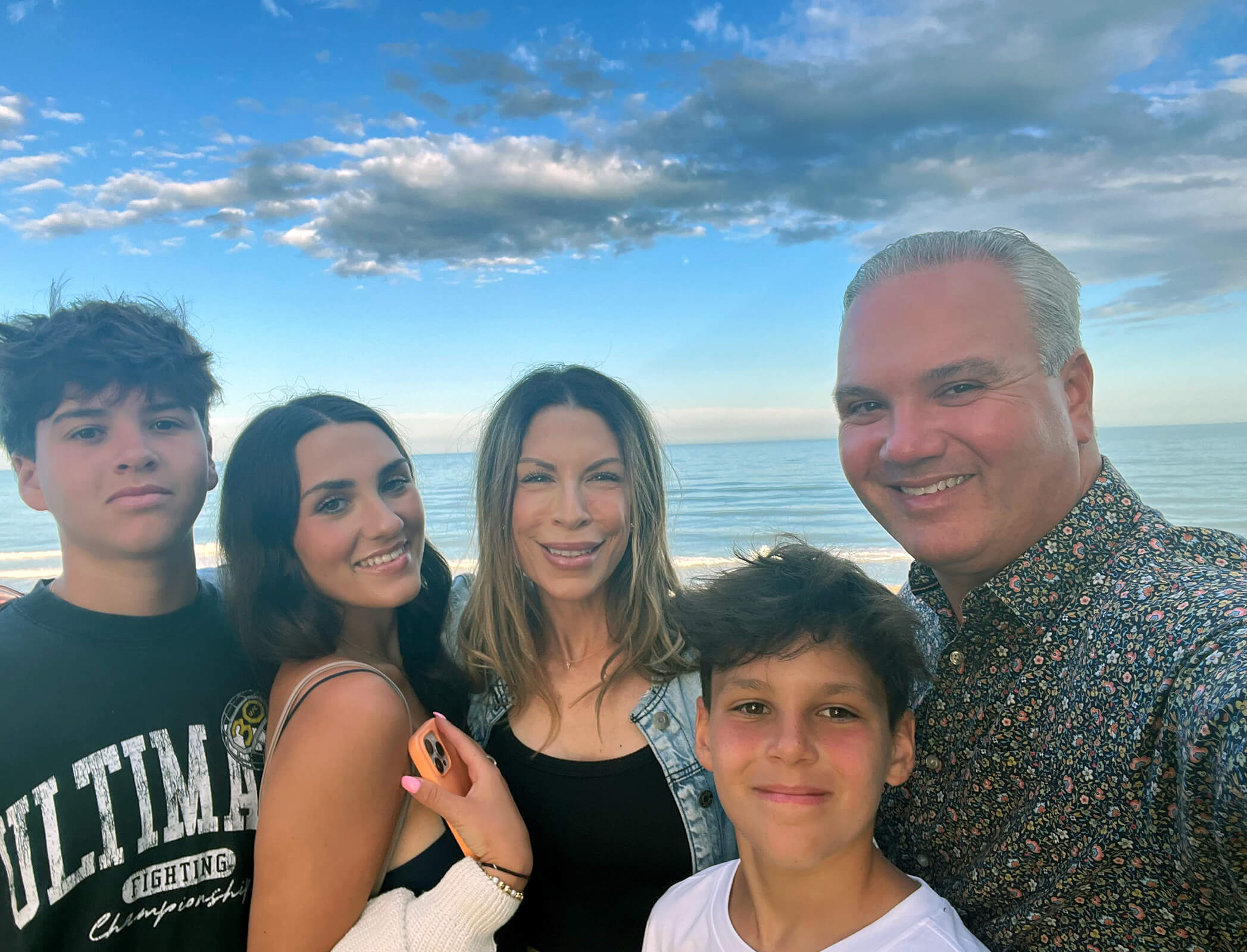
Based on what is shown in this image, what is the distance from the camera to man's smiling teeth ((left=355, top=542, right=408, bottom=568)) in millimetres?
2947

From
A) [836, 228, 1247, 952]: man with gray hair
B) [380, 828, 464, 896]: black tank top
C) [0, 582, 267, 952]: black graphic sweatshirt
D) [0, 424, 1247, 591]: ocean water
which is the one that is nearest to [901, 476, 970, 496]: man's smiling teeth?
[836, 228, 1247, 952]: man with gray hair

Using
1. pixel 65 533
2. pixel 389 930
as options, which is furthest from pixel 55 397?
pixel 389 930

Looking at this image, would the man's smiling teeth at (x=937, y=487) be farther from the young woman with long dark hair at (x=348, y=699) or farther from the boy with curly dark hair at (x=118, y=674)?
the boy with curly dark hair at (x=118, y=674)

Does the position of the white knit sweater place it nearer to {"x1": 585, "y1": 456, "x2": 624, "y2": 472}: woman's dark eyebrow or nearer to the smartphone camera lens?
the smartphone camera lens

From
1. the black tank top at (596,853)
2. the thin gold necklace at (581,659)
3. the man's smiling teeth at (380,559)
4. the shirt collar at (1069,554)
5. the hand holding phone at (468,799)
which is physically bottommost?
the black tank top at (596,853)

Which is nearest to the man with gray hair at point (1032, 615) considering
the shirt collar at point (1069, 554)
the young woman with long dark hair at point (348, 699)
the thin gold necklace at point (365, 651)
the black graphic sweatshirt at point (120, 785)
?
the shirt collar at point (1069, 554)

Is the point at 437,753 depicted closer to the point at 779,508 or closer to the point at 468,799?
the point at 468,799

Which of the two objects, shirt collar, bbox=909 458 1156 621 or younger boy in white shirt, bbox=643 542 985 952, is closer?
younger boy in white shirt, bbox=643 542 985 952

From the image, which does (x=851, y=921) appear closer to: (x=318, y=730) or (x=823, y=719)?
(x=823, y=719)

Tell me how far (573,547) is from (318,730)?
109cm

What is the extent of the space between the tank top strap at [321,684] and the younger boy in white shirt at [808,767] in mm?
857

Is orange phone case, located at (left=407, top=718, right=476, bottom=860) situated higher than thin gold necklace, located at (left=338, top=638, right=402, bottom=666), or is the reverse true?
thin gold necklace, located at (left=338, top=638, right=402, bottom=666)

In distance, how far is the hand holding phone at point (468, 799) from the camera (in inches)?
90.2

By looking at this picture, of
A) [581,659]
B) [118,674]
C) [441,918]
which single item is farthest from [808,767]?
[118,674]
